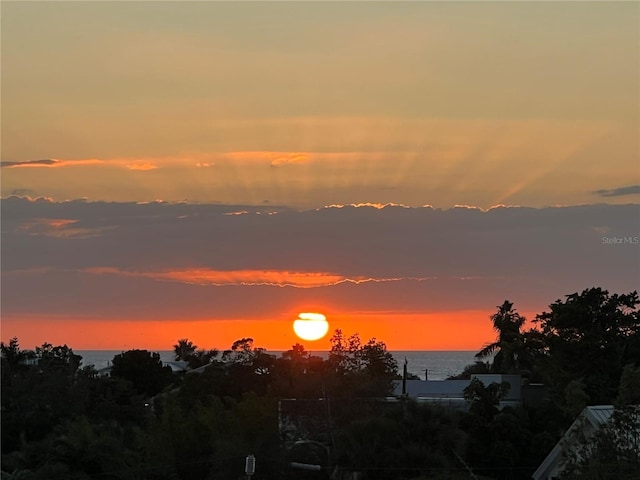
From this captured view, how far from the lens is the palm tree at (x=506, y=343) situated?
7076cm

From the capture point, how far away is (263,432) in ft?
158

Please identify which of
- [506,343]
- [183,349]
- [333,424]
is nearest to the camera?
[333,424]

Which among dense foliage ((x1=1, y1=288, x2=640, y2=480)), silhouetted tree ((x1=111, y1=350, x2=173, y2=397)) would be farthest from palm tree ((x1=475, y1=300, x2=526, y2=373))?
silhouetted tree ((x1=111, y1=350, x2=173, y2=397))

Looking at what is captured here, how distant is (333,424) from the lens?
→ 48.5 meters

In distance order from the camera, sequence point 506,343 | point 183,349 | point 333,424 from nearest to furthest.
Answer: point 333,424, point 506,343, point 183,349

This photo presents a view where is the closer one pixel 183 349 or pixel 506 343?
pixel 506 343

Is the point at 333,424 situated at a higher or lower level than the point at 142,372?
lower

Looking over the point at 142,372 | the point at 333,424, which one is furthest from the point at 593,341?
the point at 142,372

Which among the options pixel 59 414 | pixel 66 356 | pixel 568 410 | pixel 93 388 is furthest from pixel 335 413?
pixel 66 356

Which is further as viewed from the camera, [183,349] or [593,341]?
[183,349]

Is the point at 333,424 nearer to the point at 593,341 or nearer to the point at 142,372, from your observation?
the point at 593,341

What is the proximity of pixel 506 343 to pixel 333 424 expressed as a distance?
26.7 meters

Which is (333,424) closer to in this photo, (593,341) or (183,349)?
(593,341)

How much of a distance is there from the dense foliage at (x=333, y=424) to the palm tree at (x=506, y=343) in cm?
1207
